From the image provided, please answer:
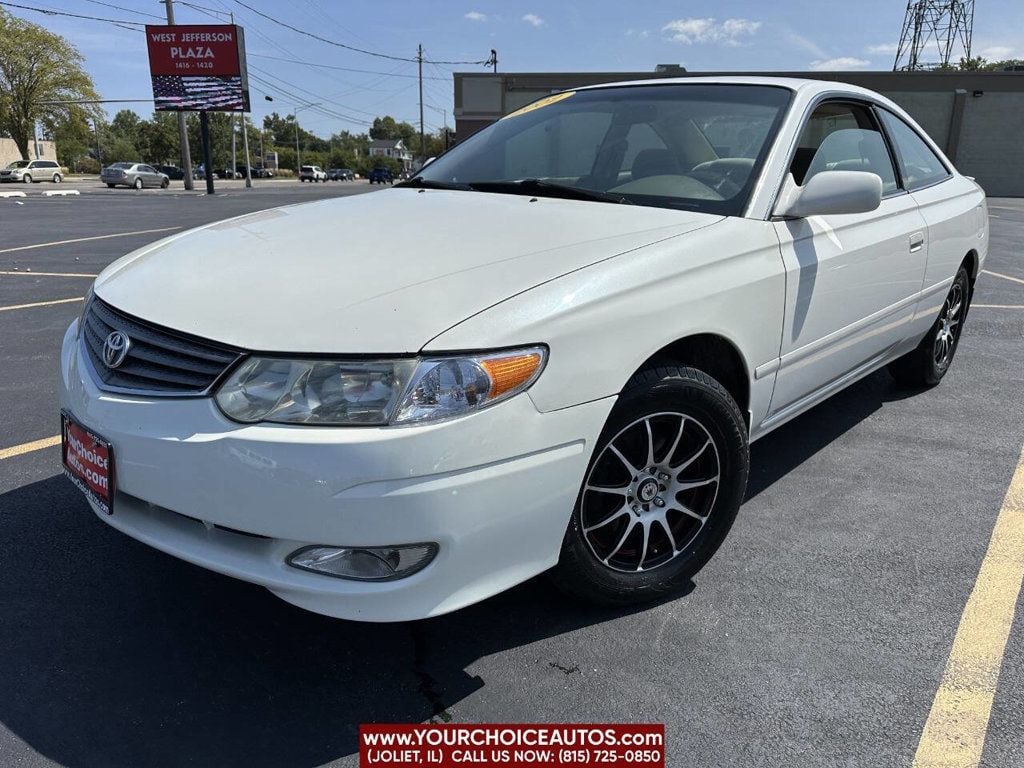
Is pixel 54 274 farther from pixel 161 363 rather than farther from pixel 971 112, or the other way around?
pixel 971 112

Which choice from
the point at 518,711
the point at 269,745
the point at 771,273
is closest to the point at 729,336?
the point at 771,273

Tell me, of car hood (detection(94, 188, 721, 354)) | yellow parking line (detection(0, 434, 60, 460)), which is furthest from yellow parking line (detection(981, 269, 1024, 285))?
yellow parking line (detection(0, 434, 60, 460))

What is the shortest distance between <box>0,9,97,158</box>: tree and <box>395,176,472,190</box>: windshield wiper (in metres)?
70.6

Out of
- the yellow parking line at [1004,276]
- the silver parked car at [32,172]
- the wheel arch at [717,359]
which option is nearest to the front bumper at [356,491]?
the wheel arch at [717,359]

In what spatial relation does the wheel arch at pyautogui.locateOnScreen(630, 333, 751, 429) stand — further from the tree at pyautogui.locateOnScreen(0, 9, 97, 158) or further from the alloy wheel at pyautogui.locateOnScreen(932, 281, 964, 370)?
the tree at pyautogui.locateOnScreen(0, 9, 97, 158)

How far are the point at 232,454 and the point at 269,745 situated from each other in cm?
71

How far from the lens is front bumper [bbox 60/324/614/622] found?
67.2 inches

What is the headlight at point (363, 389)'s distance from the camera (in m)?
1.74

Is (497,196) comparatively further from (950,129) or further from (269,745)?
(950,129)

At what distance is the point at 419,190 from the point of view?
3240 mm

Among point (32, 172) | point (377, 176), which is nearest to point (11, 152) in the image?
point (32, 172)

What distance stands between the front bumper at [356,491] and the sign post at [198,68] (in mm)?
38861

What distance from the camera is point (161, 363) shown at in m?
1.94

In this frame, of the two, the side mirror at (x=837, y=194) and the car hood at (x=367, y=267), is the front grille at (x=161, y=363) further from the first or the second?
the side mirror at (x=837, y=194)
